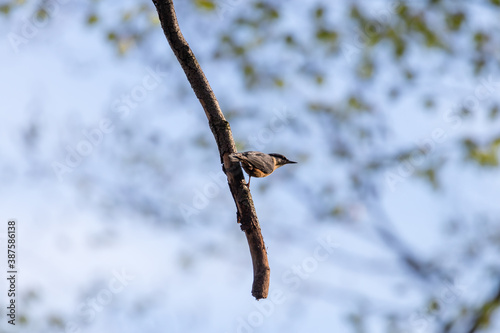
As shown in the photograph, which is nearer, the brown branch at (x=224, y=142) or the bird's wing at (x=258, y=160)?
the brown branch at (x=224, y=142)

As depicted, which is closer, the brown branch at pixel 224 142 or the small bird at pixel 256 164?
the brown branch at pixel 224 142

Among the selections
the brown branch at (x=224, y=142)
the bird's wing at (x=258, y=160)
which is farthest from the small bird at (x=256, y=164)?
the brown branch at (x=224, y=142)

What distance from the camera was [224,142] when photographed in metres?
3.08

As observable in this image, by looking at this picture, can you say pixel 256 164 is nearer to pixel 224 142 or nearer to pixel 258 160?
pixel 258 160

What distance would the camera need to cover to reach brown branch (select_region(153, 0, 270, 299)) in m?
2.90

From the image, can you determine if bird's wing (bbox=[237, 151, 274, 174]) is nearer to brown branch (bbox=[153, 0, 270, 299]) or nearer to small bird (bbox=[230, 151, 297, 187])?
small bird (bbox=[230, 151, 297, 187])

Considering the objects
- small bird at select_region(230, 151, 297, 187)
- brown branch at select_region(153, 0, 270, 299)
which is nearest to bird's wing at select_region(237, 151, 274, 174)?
small bird at select_region(230, 151, 297, 187)

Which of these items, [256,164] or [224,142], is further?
[256,164]

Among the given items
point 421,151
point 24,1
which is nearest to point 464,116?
point 421,151

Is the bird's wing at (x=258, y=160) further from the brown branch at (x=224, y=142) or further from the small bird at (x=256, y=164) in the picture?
the brown branch at (x=224, y=142)

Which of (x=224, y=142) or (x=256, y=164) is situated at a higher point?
(x=256, y=164)

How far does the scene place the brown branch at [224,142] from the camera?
2900 mm

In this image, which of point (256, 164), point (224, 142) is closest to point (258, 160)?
point (256, 164)

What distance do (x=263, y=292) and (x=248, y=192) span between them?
0.67 meters
